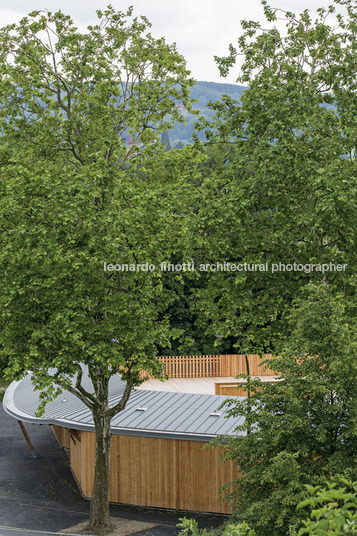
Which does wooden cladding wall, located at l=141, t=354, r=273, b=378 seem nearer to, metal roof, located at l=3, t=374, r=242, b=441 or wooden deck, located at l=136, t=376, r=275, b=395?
wooden deck, located at l=136, t=376, r=275, b=395

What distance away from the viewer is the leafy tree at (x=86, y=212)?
53.7ft

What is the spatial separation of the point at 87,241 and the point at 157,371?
428 cm

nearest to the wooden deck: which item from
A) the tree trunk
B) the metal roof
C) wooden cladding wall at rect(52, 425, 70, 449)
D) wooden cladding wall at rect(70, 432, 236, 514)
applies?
wooden cladding wall at rect(52, 425, 70, 449)

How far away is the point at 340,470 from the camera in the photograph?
33.3 ft

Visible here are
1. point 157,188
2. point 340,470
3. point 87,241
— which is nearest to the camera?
point 340,470

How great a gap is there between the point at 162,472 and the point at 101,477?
2.36m

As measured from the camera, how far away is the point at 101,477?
18250 millimetres

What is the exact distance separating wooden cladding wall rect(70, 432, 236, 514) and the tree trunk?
1997 mm

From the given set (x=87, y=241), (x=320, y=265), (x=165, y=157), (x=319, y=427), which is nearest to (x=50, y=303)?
(x=87, y=241)

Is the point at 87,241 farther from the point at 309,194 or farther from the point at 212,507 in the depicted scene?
the point at 212,507

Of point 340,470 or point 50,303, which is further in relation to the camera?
point 50,303

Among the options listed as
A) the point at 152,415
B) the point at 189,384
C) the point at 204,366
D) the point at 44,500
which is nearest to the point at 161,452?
the point at 152,415

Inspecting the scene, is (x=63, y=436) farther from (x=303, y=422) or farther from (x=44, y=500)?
(x=303, y=422)

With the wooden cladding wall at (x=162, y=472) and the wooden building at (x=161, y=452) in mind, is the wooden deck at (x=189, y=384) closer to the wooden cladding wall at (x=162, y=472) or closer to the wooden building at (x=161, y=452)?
the wooden building at (x=161, y=452)
